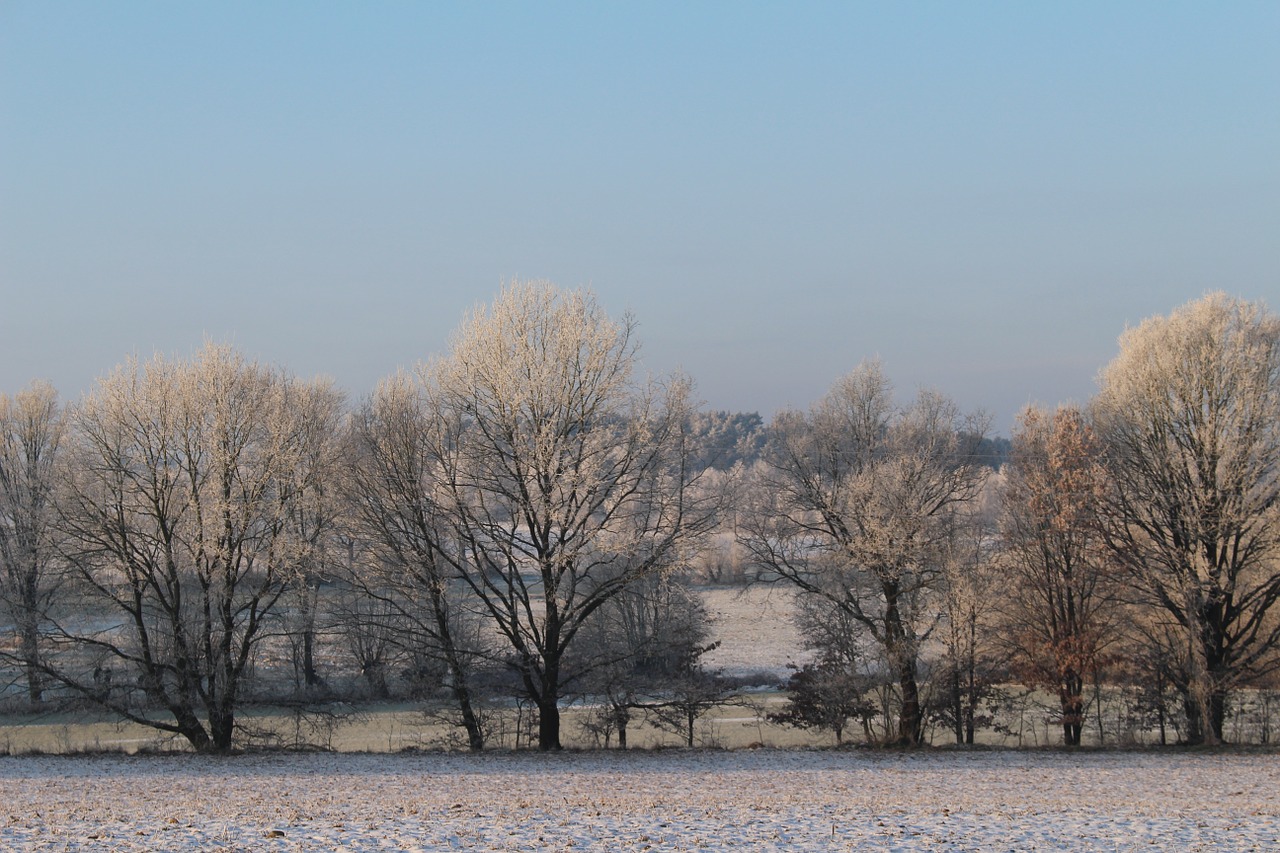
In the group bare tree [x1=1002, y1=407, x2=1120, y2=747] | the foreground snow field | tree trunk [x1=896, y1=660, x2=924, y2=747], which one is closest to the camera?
the foreground snow field

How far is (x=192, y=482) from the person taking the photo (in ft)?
82.0

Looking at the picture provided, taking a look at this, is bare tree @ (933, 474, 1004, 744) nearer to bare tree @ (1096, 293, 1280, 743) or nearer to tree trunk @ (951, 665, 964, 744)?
tree trunk @ (951, 665, 964, 744)

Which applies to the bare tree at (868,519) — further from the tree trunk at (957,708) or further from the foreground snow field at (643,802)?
the foreground snow field at (643,802)

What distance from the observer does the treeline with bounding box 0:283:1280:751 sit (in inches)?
941

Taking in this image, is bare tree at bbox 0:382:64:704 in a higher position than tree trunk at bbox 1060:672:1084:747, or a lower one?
higher

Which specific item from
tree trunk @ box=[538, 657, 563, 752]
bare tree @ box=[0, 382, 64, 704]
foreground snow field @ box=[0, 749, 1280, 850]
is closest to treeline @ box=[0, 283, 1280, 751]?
tree trunk @ box=[538, 657, 563, 752]

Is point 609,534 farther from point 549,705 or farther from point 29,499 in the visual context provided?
point 29,499

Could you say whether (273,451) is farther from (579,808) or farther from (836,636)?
(836,636)

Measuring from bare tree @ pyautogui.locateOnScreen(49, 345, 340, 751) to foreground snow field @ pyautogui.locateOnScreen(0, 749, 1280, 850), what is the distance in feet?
10.5

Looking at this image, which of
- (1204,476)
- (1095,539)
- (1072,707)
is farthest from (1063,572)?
(1204,476)

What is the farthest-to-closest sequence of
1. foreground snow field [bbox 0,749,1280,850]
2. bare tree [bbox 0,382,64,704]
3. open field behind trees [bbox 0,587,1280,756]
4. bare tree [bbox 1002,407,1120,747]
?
bare tree [bbox 0,382,64,704] → bare tree [bbox 1002,407,1120,747] → open field behind trees [bbox 0,587,1280,756] → foreground snow field [bbox 0,749,1280,850]

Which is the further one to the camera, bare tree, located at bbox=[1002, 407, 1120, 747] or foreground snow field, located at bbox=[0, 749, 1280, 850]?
bare tree, located at bbox=[1002, 407, 1120, 747]

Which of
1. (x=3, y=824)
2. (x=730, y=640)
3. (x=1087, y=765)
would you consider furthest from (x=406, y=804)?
(x=730, y=640)

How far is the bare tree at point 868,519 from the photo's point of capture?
26.3m
